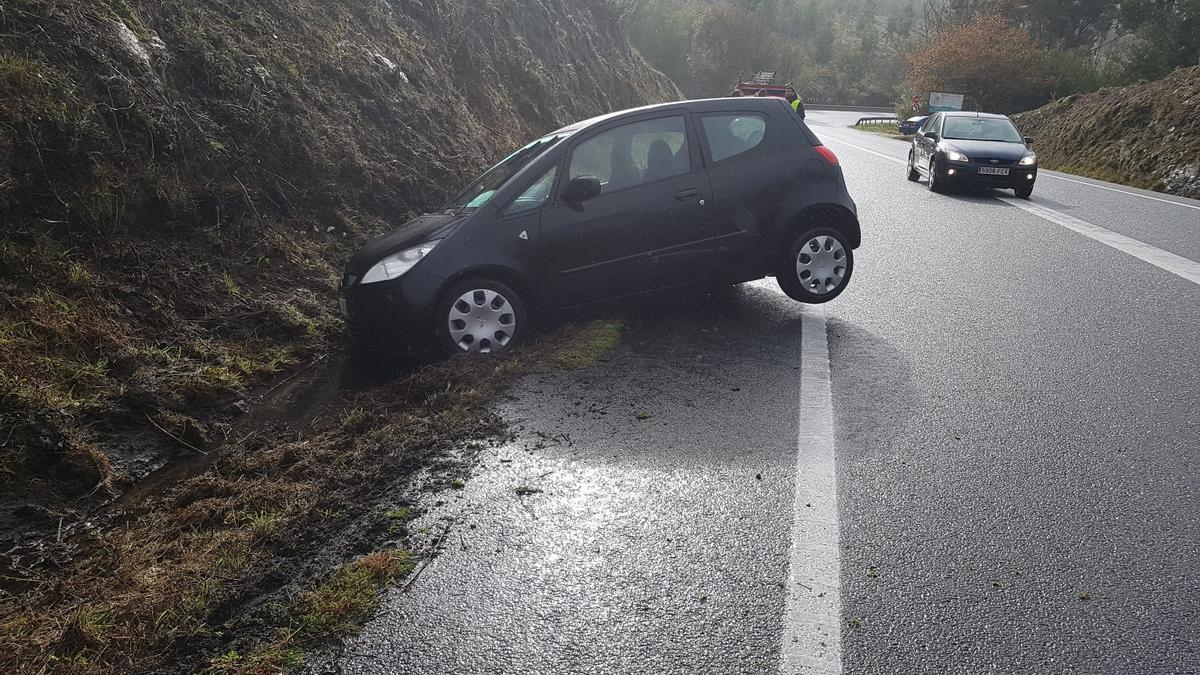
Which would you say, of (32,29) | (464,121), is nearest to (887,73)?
(464,121)

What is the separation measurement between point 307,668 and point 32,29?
21.2 ft

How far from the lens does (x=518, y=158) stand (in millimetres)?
7660

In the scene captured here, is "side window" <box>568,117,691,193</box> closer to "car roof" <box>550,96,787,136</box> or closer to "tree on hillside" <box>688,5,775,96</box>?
"car roof" <box>550,96,787,136</box>

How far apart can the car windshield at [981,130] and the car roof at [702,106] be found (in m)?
11.6

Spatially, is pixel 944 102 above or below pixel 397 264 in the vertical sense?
below

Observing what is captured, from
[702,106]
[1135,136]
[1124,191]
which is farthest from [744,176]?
[1135,136]

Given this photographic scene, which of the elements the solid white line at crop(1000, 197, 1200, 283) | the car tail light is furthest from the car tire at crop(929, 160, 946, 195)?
the car tail light

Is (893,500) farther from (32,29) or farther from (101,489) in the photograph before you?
(32,29)

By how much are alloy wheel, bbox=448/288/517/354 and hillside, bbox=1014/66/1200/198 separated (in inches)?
693

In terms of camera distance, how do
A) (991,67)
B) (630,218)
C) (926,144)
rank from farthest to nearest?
(991,67)
(926,144)
(630,218)

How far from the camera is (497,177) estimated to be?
7523 millimetres

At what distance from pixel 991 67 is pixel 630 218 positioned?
47.7 meters

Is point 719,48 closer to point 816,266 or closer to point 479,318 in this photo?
point 816,266

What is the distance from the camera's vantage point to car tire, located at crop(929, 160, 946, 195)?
57.6ft
